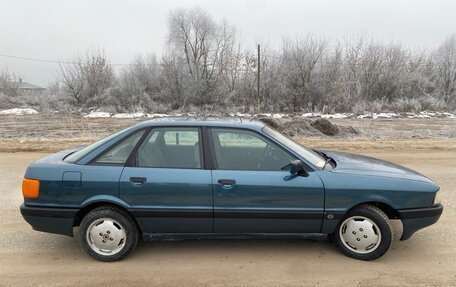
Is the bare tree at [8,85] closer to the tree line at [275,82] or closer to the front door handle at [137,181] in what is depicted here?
the tree line at [275,82]

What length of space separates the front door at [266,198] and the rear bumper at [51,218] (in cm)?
149

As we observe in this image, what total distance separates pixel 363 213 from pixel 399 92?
33.1 metres

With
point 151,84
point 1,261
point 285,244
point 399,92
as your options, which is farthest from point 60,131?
point 399,92

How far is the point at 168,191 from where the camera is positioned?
11.4 ft

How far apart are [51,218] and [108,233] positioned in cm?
60

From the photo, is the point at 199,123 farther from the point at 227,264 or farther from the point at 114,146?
the point at 227,264

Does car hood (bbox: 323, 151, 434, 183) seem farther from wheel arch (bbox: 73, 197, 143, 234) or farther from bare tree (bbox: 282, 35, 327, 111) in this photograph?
bare tree (bbox: 282, 35, 327, 111)

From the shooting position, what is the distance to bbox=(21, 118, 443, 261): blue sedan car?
3492 mm

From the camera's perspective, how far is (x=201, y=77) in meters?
34.8

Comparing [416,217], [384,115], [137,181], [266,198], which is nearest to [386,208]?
[416,217]

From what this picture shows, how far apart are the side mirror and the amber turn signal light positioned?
2.58 meters

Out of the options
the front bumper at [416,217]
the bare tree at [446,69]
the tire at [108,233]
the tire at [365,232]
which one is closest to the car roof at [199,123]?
the tire at [108,233]

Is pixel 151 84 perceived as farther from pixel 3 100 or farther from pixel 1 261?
pixel 1 261

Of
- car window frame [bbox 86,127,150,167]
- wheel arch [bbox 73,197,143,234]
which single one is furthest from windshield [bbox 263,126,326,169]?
wheel arch [bbox 73,197,143,234]
